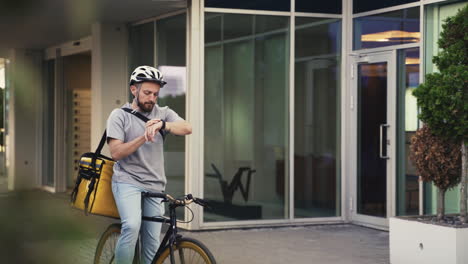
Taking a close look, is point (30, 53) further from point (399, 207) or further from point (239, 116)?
point (399, 207)

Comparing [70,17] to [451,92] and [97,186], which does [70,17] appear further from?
[97,186]

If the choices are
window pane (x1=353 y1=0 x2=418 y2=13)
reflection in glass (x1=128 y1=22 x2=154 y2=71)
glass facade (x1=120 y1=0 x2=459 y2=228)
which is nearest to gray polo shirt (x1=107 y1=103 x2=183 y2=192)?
glass facade (x1=120 y1=0 x2=459 y2=228)

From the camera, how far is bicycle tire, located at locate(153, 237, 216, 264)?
3.36 metres

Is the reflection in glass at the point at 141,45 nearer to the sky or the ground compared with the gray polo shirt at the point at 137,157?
nearer to the sky

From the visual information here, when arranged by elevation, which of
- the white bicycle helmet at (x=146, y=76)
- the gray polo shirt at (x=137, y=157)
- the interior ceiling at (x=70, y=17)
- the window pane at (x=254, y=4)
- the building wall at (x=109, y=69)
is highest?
the interior ceiling at (x=70, y=17)

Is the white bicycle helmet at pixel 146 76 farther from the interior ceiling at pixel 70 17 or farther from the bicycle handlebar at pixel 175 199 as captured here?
the interior ceiling at pixel 70 17

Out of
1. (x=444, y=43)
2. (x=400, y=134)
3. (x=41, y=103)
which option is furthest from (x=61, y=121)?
(x=444, y=43)

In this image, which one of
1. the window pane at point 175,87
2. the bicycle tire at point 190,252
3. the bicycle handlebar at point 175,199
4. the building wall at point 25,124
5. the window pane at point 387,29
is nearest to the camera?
the bicycle tire at point 190,252

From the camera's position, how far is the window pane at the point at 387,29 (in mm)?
8289

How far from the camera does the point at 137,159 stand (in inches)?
147

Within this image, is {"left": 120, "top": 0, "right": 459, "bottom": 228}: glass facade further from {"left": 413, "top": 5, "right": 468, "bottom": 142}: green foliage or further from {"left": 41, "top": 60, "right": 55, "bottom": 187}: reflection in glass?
{"left": 41, "top": 60, "right": 55, "bottom": 187}: reflection in glass

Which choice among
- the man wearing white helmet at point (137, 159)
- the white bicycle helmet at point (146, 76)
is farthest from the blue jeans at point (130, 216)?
the white bicycle helmet at point (146, 76)

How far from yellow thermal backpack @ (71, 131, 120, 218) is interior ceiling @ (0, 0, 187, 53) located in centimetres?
353

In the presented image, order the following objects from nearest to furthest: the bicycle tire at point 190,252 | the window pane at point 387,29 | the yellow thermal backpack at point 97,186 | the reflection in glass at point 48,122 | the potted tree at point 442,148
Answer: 1. the bicycle tire at point 190,252
2. the yellow thermal backpack at point 97,186
3. the potted tree at point 442,148
4. the window pane at point 387,29
5. the reflection in glass at point 48,122
